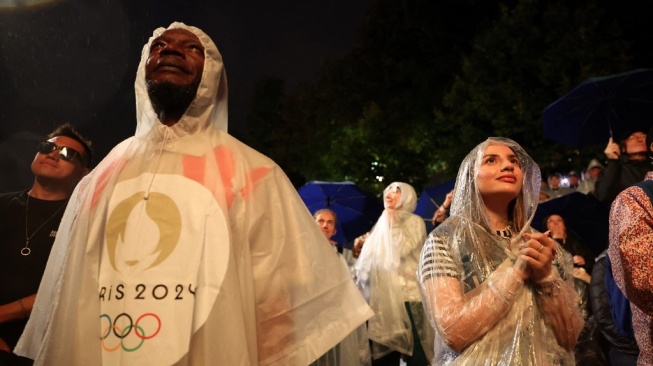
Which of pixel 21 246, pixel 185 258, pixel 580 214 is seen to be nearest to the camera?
pixel 185 258

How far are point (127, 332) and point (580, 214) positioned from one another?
5.61 meters

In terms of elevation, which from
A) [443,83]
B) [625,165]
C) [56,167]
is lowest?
[625,165]

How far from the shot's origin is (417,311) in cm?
698

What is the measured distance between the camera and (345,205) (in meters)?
10.2

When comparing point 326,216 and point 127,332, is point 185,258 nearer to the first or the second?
point 127,332

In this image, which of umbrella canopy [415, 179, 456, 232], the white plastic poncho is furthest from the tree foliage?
the white plastic poncho

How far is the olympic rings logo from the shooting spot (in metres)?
2.25

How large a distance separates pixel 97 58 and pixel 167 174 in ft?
32.5

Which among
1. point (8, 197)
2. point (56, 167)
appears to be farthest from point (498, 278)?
point (8, 197)

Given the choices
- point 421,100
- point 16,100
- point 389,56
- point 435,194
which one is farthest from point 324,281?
point 389,56

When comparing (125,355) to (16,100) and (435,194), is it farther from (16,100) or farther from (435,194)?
(16,100)

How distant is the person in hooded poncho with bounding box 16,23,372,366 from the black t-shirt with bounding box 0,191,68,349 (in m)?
0.94

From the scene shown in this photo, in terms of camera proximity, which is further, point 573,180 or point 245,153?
point 573,180

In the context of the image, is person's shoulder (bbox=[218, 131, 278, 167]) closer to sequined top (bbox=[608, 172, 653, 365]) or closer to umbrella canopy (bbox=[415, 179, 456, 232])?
sequined top (bbox=[608, 172, 653, 365])
